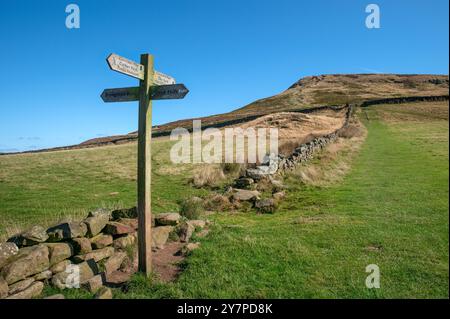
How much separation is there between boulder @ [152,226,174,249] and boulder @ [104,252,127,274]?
1094 millimetres

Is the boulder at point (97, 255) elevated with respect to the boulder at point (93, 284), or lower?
elevated

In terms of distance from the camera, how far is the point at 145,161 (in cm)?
699

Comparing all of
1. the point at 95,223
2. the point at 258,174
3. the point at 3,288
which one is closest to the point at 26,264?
the point at 3,288

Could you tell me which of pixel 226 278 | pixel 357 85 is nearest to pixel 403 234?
pixel 226 278

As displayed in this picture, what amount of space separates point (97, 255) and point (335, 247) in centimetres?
529

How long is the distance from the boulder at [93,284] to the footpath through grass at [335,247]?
623 millimetres

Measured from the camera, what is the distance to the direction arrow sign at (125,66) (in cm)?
621

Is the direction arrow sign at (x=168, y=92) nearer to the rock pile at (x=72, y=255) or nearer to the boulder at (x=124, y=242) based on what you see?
the rock pile at (x=72, y=255)

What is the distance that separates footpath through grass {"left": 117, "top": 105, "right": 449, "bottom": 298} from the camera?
20.5ft

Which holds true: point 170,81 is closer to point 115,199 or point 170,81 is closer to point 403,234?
point 403,234

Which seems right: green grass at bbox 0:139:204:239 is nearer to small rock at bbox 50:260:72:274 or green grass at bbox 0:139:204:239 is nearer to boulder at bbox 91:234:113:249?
boulder at bbox 91:234:113:249

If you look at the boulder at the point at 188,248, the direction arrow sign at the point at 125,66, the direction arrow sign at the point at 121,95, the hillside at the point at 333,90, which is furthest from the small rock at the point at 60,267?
the hillside at the point at 333,90

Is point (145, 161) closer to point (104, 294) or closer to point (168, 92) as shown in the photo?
point (168, 92)

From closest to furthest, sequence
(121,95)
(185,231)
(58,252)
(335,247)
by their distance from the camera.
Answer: (58,252) → (121,95) → (335,247) → (185,231)
